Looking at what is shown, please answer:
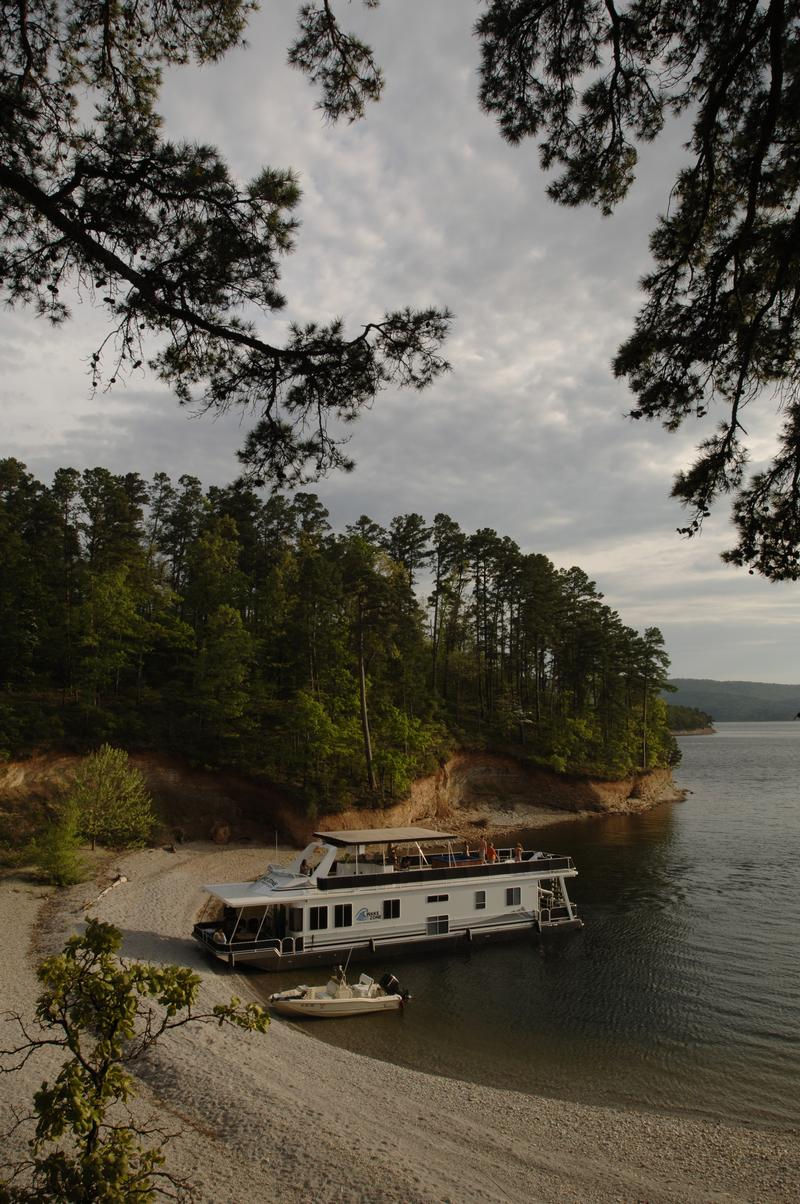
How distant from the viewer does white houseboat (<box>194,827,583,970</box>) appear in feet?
76.6

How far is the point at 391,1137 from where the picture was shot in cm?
1232

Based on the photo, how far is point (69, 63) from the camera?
8.21 metres

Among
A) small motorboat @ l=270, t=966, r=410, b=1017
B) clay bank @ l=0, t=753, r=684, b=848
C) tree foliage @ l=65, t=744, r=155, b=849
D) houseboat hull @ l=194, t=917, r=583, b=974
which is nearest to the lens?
small motorboat @ l=270, t=966, r=410, b=1017

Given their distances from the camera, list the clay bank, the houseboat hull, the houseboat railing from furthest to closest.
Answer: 1. the clay bank
2. the houseboat railing
3. the houseboat hull

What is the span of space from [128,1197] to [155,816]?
35904 millimetres

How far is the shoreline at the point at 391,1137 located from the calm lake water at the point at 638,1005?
1.25m

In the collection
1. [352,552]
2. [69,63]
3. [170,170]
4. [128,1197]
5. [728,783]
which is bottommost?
[728,783]

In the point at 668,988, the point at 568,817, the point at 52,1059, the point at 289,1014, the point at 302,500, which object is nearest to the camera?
the point at 52,1059

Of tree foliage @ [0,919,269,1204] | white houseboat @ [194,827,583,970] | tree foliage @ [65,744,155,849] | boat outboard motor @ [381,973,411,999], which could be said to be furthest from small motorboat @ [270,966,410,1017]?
tree foliage @ [65,744,155,849]

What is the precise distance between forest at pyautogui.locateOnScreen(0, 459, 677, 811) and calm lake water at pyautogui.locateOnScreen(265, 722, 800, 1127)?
19235mm

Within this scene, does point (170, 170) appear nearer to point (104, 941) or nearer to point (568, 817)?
point (104, 941)

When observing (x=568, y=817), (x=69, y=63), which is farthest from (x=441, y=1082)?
(x=568, y=817)

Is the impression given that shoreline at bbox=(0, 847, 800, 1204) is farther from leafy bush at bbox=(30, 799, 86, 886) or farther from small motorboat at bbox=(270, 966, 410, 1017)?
leafy bush at bbox=(30, 799, 86, 886)

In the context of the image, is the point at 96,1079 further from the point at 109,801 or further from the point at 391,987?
the point at 109,801
